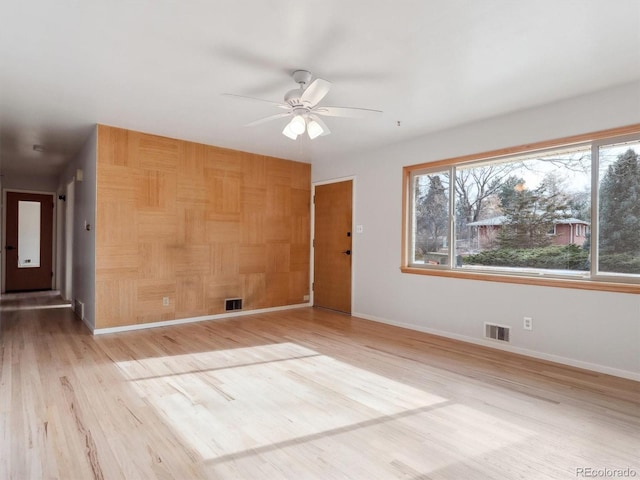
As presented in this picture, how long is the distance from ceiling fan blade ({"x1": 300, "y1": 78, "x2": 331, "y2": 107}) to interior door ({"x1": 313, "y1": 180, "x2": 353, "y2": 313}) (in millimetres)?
2662

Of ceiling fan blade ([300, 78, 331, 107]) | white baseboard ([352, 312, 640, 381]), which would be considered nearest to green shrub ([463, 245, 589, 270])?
white baseboard ([352, 312, 640, 381])

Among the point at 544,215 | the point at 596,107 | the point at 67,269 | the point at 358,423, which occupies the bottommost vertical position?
the point at 358,423

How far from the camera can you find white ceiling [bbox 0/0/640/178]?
205 centimetres

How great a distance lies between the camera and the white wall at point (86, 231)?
4.23 metres

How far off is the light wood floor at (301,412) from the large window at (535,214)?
0.91m

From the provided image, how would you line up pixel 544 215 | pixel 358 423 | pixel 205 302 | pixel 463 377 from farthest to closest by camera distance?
1. pixel 205 302
2. pixel 544 215
3. pixel 463 377
4. pixel 358 423

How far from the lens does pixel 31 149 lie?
5.30m

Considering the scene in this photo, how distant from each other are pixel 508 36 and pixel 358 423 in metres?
2.59

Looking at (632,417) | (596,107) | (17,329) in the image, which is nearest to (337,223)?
(596,107)

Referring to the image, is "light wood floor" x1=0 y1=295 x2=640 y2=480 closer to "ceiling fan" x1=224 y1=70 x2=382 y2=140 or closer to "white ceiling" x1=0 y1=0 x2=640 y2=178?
"ceiling fan" x1=224 y1=70 x2=382 y2=140

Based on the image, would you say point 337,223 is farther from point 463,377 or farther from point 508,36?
point 508,36

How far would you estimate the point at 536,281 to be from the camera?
341 centimetres

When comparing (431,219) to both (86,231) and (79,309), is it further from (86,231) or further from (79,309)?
(79,309)

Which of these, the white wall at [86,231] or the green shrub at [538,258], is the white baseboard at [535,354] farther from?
the white wall at [86,231]
